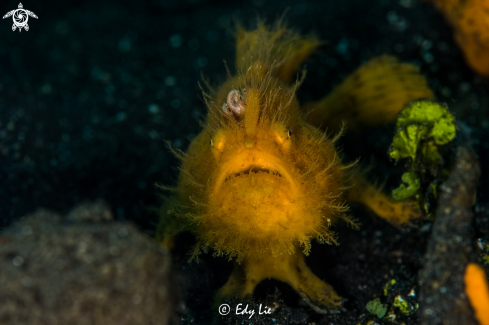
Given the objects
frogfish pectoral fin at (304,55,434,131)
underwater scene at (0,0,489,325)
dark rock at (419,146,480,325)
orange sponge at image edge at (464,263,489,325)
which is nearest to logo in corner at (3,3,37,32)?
underwater scene at (0,0,489,325)

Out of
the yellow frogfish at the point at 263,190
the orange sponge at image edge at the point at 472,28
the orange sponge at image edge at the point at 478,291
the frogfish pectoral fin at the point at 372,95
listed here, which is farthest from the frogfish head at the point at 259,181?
the orange sponge at image edge at the point at 472,28

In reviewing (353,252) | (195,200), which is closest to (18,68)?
(195,200)

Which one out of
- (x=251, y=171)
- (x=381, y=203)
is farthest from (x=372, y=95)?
(x=251, y=171)

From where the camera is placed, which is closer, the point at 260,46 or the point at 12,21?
the point at 260,46

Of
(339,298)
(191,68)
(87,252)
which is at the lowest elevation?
(87,252)

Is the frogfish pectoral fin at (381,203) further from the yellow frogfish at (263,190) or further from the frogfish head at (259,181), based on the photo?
the frogfish head at (259,181)

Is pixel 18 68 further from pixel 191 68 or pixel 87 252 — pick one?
pixel 87 252

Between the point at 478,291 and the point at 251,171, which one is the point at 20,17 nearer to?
the point at 251,171

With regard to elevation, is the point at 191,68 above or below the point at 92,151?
above
